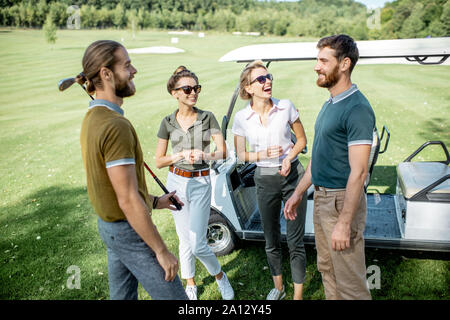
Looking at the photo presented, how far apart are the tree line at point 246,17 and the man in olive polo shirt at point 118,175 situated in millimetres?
9081

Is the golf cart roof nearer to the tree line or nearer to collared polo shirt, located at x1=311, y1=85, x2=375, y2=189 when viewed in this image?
collared polo shirt, located at x1=311, y1=85, x2=375, y2=189

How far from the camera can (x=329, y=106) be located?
2.28m

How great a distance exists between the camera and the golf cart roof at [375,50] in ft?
10.0

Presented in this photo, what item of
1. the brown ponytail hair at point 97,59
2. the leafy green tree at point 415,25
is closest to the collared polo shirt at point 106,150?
the brown ponytail hair at point 97,59

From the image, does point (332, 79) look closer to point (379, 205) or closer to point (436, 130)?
point (379, 205)

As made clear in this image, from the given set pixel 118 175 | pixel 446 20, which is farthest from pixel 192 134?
pixel 446 20

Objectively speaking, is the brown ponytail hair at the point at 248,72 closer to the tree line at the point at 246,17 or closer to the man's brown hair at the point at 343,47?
the man's brown hair at the point at 343,47

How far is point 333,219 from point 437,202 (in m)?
1.50

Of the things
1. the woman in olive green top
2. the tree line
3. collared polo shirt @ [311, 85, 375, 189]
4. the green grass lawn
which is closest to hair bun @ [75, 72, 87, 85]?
the woman in olive green top

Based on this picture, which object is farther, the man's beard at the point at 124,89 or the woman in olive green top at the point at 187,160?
A: the woman in olive green top at the point at 187,160

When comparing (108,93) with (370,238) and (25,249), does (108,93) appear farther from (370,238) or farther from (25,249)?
(25,249)

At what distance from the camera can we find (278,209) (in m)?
2.95

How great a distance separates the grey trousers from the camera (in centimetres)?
284
